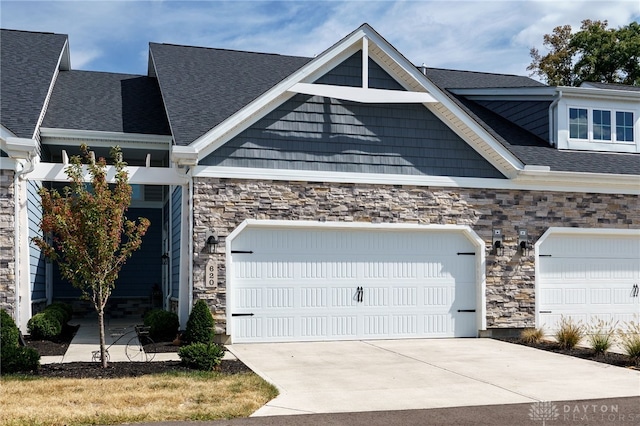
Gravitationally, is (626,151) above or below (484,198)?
above

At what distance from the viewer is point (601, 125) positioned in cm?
1758

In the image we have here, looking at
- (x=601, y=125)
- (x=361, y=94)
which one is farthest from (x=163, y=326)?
(x=601, y=125)

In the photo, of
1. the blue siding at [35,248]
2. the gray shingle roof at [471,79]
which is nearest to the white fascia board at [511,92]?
the gray shingle roof at [471,79]

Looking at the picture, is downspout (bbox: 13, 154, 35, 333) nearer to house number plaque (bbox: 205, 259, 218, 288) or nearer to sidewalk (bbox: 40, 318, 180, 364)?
sidewalk (bbox: 40, 318, 180, 364)

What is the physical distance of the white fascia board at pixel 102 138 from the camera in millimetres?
15242

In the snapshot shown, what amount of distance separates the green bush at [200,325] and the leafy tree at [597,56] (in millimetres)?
25186

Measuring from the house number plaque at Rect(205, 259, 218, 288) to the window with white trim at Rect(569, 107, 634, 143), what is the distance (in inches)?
378

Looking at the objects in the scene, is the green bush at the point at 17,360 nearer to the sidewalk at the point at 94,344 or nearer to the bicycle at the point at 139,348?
the sidewalk at the point at 94,344

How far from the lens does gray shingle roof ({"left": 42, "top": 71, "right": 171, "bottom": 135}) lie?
15.8 m

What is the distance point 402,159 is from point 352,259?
2435 millimetres

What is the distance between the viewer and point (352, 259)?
1459 centimetres

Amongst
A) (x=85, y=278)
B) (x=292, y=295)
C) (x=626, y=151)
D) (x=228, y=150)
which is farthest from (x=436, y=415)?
(x=626, y=151)

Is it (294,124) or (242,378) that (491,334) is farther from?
(242,378)

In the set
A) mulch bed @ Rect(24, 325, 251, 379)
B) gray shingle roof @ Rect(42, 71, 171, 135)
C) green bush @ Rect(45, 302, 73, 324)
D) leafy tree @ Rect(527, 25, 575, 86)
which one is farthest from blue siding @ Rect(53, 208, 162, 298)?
leafy tree @ Rect(527, 25, 575, 86)
